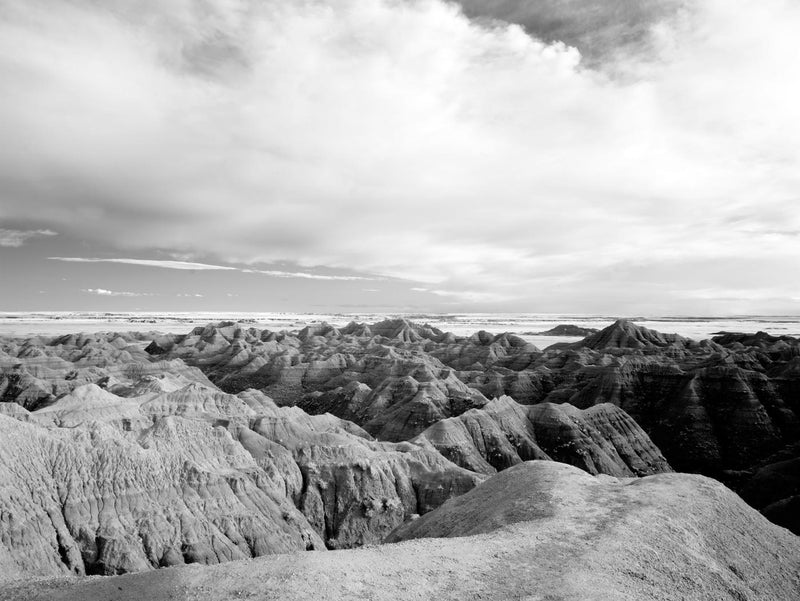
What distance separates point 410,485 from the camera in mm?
38719

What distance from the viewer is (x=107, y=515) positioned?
27.8m

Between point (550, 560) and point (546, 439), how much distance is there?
1536 inches

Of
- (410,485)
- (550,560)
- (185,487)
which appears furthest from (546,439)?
(550,560)

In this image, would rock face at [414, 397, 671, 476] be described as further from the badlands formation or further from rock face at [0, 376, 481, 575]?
rock face at [0, 376, 481, 575]

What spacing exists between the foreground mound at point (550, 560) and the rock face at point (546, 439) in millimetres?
22720

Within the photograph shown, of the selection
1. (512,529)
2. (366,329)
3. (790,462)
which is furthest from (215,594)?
(366,329)

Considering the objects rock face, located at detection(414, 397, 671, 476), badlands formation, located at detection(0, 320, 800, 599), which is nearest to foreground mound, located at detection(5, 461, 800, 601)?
badlands formation, located at detection(0, 320, 800, 599)

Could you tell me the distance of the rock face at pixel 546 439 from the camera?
48.4 meters

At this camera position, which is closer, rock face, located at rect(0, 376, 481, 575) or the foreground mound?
the foreground mound

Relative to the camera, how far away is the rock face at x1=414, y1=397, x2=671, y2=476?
4838 cm

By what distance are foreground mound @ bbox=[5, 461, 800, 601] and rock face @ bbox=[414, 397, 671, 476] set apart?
2272cm

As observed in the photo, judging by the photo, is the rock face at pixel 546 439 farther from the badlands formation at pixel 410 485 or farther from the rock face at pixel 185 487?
the rock face at pixel 185 487

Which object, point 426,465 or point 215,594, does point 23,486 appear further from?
point 426,465

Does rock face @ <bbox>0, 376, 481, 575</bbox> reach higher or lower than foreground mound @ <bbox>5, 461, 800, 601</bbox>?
lower
